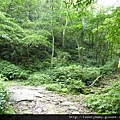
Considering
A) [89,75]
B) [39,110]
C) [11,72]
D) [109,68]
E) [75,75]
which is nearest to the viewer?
[39,110]

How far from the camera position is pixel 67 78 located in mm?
10234

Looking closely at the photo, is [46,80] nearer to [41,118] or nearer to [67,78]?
[67,78]

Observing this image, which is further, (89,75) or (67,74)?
(89,75)

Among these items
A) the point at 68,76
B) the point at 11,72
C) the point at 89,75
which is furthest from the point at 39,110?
the point at 89,75

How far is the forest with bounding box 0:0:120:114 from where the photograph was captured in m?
10.0

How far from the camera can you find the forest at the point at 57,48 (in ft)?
32.9

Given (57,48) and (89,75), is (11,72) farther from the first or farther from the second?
(57,48)

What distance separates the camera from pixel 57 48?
51.3 ft

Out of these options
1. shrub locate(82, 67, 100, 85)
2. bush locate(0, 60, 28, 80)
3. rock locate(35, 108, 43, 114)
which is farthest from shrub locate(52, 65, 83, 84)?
rock locate(35, 108, 43, 114)

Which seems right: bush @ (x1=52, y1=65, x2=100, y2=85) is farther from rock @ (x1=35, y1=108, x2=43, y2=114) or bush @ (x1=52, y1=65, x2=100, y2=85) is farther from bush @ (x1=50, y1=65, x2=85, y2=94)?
rock @ (x1=35, y1=108, x2=43, y2=114)

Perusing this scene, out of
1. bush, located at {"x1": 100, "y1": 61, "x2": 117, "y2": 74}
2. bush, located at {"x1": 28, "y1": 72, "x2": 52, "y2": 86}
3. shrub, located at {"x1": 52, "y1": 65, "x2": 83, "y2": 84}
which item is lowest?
bush, located at {"x1": 28, "y1": 72, "x2": 52, "y2": 86}

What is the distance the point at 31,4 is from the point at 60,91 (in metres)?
9.92

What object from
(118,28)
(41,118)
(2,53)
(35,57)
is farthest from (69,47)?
(41,118)

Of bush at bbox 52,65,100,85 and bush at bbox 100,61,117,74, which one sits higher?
bush at bbox 100,61,117,74
